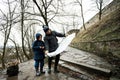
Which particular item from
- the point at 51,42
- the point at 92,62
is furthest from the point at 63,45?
the point at 92,62

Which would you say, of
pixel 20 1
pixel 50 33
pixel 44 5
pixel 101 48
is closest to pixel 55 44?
pixel 50 33

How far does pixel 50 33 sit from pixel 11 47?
58.2 ft

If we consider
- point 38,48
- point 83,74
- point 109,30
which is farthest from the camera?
point 109,30

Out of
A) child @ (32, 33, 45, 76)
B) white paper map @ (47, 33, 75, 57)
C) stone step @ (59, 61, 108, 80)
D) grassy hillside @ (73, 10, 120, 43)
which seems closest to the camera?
stone step @ (59, 61, 108, 80)

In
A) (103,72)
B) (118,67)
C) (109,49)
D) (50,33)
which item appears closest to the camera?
(103,72)

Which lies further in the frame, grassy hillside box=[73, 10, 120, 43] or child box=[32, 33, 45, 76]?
grassy hillside box=[73, 10, 120, 43]

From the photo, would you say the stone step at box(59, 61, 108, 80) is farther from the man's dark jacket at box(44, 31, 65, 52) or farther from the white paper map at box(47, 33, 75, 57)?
the man's dark jacket at box(44, 31, 65, 52)

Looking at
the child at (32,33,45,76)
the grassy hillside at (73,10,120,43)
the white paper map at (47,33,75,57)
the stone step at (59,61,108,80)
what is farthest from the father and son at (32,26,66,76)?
the grassy hillside at (73,10,120,43)

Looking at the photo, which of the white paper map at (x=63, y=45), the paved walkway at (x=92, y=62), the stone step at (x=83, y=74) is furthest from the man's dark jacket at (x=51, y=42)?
the paved walkway at (x=92, y=62)

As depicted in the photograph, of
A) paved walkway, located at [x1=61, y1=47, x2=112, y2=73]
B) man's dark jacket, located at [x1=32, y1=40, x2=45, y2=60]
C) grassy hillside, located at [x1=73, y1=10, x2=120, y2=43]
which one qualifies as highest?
grassy hillside, located at [x1=73, y1=10, x2=120, y2=43]

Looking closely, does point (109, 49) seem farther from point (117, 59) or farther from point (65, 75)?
point (65, 75)

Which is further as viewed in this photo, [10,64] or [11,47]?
[11,47]

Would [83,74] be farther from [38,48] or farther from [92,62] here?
[38,48]

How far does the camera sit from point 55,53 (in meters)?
4.30
